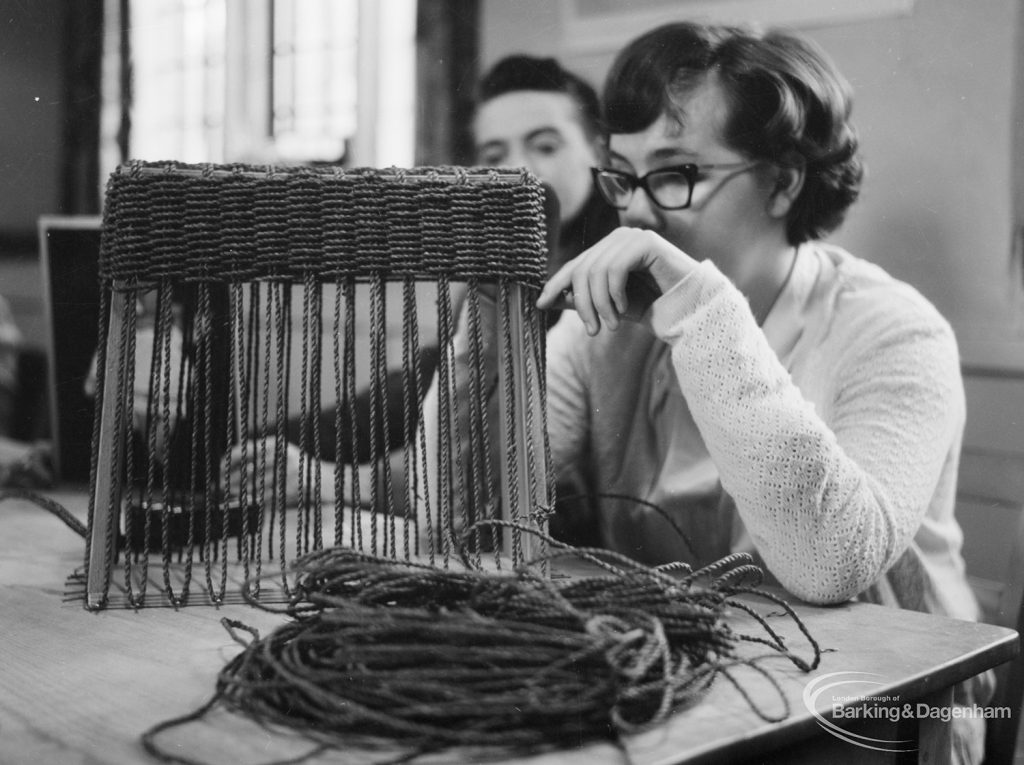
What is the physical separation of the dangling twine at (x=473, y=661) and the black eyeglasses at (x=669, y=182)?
751 mm

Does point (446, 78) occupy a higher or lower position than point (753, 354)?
higher

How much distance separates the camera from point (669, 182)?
4.58 ft

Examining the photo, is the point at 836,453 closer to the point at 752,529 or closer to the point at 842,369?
the point at 752,529

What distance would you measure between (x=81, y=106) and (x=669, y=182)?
2702mm

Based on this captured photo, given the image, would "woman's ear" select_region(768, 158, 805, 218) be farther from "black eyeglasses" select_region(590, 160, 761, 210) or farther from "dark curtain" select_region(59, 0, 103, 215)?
"dark curtain" select_region(59, 0, 103, 215)

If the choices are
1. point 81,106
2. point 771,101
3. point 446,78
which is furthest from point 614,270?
point 81,106

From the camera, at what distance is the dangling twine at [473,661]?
60 cm

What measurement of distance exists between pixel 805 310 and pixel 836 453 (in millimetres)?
401

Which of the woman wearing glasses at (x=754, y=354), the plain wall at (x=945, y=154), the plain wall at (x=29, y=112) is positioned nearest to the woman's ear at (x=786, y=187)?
the woman wearing glasses at (x=754, y=354)

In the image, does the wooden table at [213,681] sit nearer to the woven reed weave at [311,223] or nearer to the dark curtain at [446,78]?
the woven reed weave at [311,223]

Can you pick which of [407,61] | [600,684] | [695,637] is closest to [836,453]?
[695,637]

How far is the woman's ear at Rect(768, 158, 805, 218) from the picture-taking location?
1.44m

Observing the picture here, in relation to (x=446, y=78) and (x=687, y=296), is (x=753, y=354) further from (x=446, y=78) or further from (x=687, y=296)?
(x=446, y=78)

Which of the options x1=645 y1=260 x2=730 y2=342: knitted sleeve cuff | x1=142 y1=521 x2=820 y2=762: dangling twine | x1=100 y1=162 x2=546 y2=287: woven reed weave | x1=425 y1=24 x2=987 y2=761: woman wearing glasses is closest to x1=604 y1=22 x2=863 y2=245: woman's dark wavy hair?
x1=425 y1=24 x2=987 y2=761: woman wearing glasses
